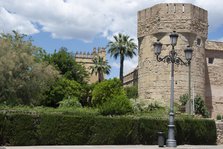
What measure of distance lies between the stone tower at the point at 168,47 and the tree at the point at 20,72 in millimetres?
12219

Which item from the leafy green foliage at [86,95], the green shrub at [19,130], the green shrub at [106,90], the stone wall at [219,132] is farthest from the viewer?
the leafy green foliage at [86,95]

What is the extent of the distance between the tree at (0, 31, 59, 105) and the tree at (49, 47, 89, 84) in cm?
1488

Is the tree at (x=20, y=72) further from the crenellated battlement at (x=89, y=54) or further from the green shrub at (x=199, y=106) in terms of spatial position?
the crenellated battlement at (x=89, y=54)

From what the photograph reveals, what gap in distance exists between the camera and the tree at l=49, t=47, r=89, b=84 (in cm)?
5909

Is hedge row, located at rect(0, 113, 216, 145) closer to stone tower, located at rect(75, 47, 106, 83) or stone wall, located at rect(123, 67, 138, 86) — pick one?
stone wall, located at rect(123, 67, 138, 86)

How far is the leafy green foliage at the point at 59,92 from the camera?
53.7m

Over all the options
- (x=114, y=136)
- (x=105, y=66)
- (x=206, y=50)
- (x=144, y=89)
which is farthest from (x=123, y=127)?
(x=105, y=66)

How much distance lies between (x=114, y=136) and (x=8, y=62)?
53.0 feet

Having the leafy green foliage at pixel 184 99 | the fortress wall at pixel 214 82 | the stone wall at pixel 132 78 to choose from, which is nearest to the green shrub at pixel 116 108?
the leafy green foliage at pixel 184 99

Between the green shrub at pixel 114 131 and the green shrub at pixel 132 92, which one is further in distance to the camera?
the green shrub at pixel 132 92

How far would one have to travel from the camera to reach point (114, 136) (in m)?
27.4

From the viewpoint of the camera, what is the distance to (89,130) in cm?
2683

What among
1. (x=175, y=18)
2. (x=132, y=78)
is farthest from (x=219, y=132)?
(x=132, y=78)

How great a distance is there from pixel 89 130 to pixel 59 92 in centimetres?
2781
